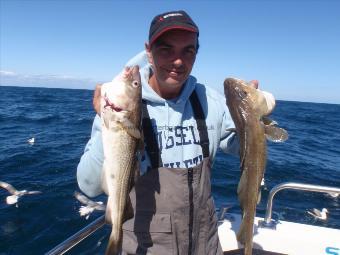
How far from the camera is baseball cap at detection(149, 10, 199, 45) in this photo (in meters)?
2.95

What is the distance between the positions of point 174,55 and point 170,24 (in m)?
0.28

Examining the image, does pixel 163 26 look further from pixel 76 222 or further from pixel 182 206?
pixel 76 222

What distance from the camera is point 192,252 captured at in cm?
312

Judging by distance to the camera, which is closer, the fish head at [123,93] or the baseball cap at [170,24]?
the fish head at [123,93]

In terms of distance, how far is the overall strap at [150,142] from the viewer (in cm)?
306

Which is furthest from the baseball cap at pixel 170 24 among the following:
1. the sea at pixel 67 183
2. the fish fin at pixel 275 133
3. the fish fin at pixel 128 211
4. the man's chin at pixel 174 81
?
the sea at pixel 67 183

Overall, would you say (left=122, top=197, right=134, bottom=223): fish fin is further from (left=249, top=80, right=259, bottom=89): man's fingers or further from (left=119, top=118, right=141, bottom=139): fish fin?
(left=249, top=80, right=259, bottom=89): man's fingers

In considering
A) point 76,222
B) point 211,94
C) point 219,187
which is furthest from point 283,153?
point 211,94

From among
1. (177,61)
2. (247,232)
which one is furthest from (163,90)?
(247,232)

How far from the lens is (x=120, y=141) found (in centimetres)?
280

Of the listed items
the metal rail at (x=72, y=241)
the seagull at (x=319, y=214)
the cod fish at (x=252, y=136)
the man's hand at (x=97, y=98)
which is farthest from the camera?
the seagull at (x=319, y=214)

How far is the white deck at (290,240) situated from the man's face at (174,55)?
269 cm

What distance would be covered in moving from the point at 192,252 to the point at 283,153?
15551 mm

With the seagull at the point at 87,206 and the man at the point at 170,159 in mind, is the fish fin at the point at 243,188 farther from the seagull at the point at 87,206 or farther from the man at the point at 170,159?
the seagull at the point at 87,206
